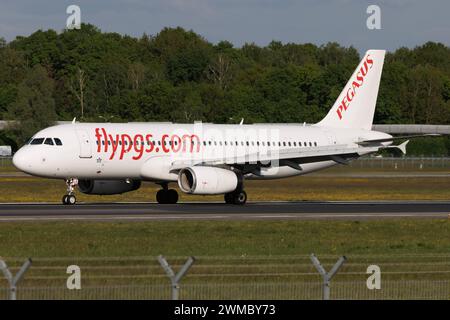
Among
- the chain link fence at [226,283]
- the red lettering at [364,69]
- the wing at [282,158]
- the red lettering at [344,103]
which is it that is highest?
the red lettering at [364,69]

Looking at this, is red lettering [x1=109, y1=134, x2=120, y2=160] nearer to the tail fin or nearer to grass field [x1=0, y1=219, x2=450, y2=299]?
grass field [x1=0, y1=219, x2=450, y2=299]

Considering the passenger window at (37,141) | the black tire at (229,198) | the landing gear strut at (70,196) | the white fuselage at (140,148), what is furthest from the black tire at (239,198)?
the passenger window at (37,141)

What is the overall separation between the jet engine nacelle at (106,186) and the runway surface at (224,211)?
156cm

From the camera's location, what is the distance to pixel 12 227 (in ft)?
121

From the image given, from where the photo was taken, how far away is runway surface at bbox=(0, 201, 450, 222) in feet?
139

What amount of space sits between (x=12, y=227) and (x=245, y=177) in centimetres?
1936

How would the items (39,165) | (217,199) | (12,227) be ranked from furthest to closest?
(217,199) → (39,165) → (12,227)

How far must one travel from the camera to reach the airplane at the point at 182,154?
163 ft

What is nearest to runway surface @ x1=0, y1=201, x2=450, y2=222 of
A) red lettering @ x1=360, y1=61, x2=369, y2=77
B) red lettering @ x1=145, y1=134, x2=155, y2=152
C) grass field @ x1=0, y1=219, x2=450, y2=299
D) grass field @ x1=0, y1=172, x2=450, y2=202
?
red lettering @ x1=145, y1=134, x2=155, y2=152

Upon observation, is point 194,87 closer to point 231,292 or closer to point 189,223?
point 189,223

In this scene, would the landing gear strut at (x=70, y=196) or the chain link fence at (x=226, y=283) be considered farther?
the landing gear strut at (x=70, y=196)

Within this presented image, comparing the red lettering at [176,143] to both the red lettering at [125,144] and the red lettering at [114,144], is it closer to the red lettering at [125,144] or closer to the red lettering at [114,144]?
the red lettering at [125,144]

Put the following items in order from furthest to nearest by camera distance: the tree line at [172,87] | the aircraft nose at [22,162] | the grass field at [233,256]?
the tree line at [172,87] → the aircraft nose at [22,162] → the grass field at [233,256]
